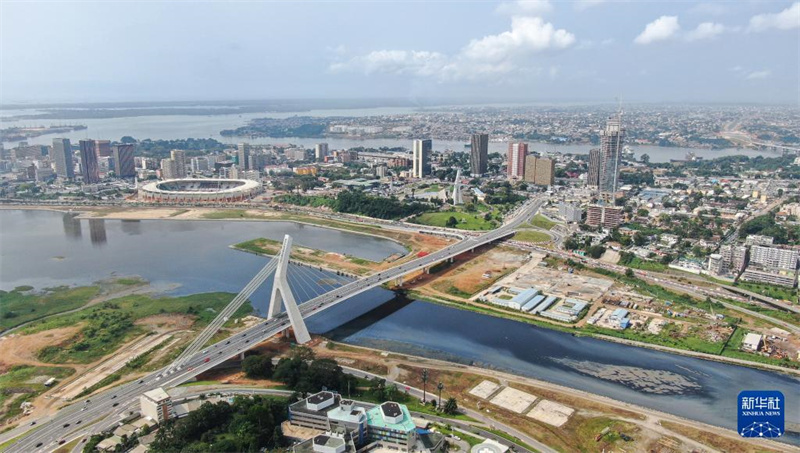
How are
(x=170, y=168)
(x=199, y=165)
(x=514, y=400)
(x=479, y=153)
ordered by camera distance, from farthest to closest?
(x=199, y=165) → (x=479, y=153) → (x=170, y=168) → (x=514, y=400)

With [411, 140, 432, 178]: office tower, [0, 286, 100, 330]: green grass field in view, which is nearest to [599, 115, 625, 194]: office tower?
[411, 140, 432, 178]: office tower

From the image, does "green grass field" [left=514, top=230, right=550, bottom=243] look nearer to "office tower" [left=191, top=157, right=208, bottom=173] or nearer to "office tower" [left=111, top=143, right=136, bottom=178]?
"office tower" [left=191, top=157, right=208, bottom=173]

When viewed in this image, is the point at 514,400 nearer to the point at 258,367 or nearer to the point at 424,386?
the point at 424,386

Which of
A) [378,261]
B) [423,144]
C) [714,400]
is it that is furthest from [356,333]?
[423,144]

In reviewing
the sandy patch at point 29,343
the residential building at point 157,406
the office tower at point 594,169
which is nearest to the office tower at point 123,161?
the sandy patch at point 29,343

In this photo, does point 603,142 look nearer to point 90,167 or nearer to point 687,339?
point 687,339

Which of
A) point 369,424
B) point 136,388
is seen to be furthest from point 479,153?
point 369,424

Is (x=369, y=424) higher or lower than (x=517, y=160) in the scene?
lower

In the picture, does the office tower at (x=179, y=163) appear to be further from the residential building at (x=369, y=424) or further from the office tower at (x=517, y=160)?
the residential building at (x=369, y=424)
